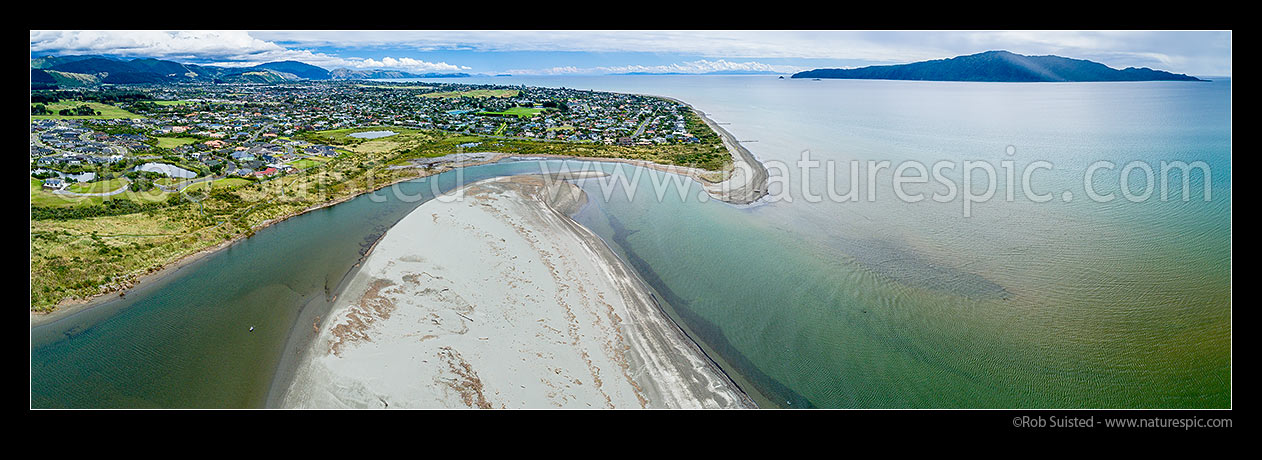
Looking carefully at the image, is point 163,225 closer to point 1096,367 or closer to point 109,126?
point 1096,367

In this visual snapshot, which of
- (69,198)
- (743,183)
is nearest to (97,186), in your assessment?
(69,198)

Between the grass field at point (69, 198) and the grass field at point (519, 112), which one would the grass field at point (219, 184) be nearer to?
the grass field at point (69, 198)

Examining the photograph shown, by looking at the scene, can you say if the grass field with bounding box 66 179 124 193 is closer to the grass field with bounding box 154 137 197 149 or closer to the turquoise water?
the turquoise water

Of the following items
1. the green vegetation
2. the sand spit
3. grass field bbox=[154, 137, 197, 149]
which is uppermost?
grass field bbox=[154, 137, 197, 149]

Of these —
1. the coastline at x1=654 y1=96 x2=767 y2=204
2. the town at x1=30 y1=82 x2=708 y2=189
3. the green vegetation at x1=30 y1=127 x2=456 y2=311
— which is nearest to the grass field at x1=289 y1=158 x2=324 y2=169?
the town at x1=30 y1=82 x2=708 y2=189

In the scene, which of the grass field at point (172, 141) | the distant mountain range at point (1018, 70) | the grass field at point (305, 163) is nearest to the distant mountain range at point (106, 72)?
the grass field at point (172, 141)

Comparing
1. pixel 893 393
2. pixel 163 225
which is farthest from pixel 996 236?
pixel 163 225

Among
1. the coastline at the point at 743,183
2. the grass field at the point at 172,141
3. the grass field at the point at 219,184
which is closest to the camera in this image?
the grass field at the point at 219,184
